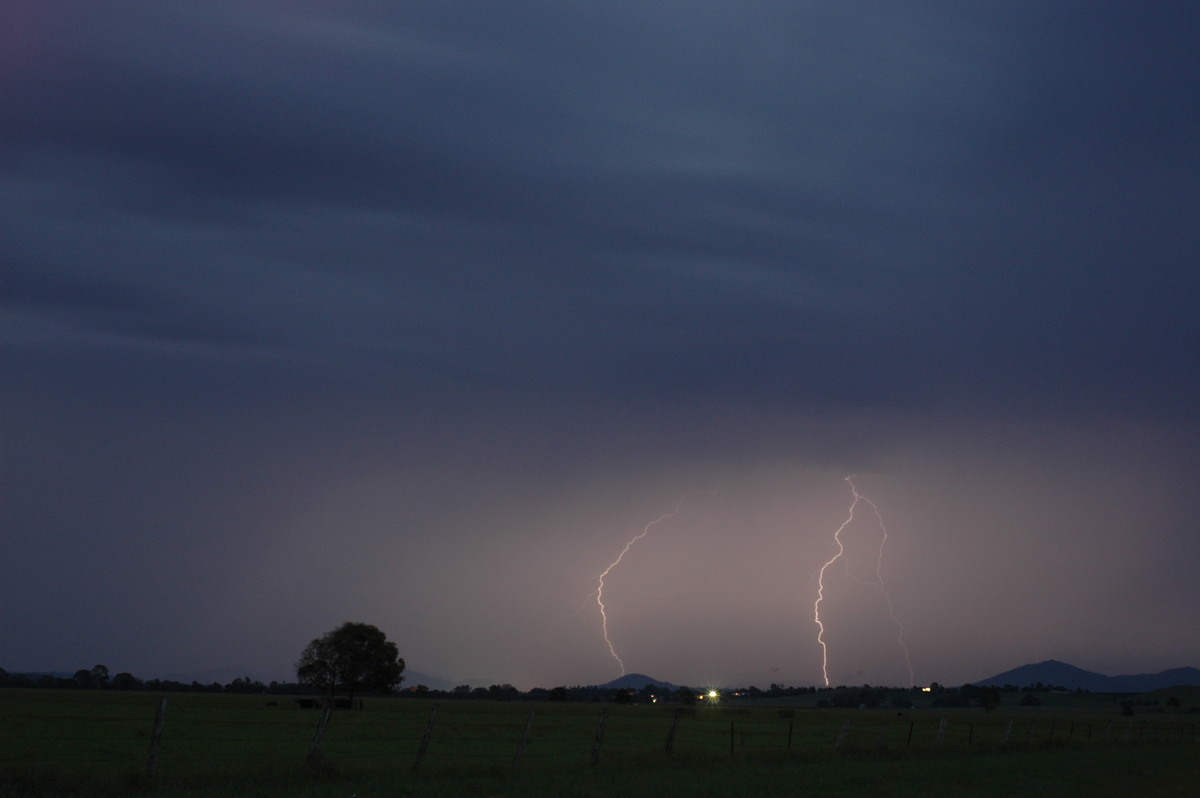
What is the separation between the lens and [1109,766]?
31.1m

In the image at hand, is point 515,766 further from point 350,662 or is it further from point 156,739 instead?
point 350,662

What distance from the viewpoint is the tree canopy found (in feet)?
302

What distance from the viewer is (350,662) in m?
92.1

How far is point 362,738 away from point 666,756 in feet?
54.6

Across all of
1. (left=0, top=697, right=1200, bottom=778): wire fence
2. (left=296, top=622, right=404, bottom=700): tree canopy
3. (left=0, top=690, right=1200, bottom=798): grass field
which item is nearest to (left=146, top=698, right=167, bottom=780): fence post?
(left=0, top=697, right=1200, bottom=778): wire fence

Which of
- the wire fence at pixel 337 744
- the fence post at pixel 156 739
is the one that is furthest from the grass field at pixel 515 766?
the fence post at pixel 156 739

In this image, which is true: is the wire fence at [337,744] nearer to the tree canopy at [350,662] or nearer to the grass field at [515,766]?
the grass field at [515,766]

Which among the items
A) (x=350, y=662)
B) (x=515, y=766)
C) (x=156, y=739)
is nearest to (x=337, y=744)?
(x=515, y=766)

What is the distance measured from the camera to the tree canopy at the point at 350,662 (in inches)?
3622

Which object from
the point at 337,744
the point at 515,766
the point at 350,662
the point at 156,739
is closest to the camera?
the point at 156,739

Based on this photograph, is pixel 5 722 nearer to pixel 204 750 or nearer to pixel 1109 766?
pixel 204 750

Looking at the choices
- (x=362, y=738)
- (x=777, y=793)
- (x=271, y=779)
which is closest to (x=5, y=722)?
(x=362, y=738)

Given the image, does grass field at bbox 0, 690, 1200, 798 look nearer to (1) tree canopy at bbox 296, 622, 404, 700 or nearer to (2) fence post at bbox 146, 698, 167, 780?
(2) fence post at bbox 146, 698, 167, 780

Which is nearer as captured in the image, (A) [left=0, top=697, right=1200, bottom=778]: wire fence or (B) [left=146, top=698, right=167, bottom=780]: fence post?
(B) [left=146, top=698, right=167, bottom=780]: fence post
